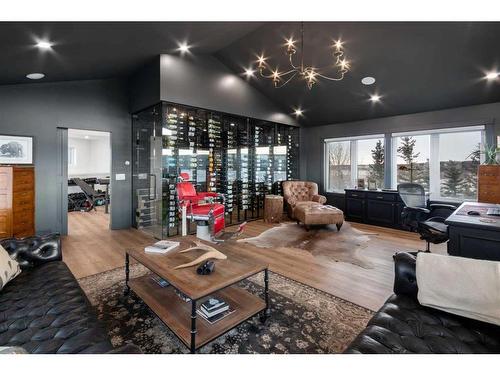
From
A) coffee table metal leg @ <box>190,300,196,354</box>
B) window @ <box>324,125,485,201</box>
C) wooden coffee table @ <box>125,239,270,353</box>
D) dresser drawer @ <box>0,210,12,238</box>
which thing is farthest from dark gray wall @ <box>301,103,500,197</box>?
dresser drawer @ <box>0,210,12,238</box>

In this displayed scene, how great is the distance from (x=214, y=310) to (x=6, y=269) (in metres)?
1.55

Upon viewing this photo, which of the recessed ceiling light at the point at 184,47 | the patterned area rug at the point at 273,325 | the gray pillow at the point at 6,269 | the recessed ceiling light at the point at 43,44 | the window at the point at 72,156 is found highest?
the recessed ceiling light at the point at 184,47

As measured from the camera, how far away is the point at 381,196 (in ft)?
18.6

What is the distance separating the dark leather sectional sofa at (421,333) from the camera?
122 centimetres

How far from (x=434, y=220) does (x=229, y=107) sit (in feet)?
14.3

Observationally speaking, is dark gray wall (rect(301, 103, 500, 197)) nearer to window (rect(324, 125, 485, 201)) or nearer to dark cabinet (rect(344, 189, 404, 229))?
window (rect(324, 125, 485, 201))

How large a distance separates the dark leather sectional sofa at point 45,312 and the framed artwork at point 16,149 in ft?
9.20

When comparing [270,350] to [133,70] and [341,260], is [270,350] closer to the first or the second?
[341,260]

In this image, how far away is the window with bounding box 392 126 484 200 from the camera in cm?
501

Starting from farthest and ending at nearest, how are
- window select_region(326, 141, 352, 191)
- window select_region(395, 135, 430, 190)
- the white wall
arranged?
the white wall < window select_region(326, 141, 352, 191) < window select_region(395, 135, 430, 190)

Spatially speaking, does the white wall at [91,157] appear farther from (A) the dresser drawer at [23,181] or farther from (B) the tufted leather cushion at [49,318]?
(B) the tufted leather cushion at [49,318]

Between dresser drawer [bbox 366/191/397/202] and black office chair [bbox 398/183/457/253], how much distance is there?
1.20 meters

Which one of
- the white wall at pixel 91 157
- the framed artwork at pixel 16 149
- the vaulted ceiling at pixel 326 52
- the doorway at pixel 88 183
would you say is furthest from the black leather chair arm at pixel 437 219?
the white wall at pixel 91 157

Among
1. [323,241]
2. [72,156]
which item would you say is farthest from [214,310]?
[72,156]
